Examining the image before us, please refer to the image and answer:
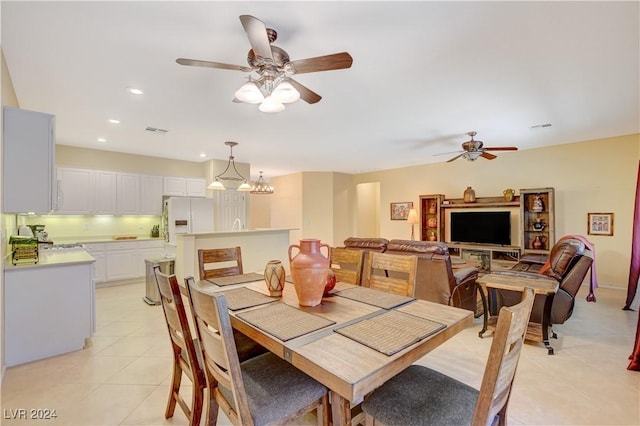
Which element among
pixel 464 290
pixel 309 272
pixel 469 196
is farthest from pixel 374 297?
pixel 469 196

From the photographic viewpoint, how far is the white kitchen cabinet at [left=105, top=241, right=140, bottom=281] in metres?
5.20

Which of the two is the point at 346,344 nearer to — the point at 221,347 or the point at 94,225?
the point at 221,347

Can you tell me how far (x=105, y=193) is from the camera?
5.39m

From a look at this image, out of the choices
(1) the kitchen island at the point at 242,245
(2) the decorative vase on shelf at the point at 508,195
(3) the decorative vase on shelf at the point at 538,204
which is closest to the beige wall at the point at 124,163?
(1) the kitchen island at the point at 242,245

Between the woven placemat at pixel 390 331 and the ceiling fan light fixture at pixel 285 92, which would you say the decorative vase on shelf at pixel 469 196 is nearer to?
the ceiling fan light fixture at pixel 285 92

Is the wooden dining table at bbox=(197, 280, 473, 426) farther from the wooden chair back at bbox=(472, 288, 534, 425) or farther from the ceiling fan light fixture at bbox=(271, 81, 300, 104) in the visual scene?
the ceiling fan light fixture at bbox=(271, 81, 300, 104)

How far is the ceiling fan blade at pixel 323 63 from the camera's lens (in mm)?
1763

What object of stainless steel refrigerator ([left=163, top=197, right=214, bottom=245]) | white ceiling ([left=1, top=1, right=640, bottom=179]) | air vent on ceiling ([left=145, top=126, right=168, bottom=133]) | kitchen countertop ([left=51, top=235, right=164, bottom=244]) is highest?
white ceiling ([left=1, top=1, right=640, bottom=179])

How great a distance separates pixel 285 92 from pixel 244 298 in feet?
4.60

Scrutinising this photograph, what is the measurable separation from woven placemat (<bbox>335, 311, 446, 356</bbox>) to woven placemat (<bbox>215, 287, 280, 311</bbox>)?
1.96 feet

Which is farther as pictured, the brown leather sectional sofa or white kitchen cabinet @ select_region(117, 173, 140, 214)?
white kitchen cabinet @ select_region(117, 173, 140, 214)

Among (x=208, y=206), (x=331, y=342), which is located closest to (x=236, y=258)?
(x=331, y=342)

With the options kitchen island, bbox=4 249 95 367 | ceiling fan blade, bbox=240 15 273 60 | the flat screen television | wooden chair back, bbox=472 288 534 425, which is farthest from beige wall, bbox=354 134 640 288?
kitchen island, bbox=4 249 95 367

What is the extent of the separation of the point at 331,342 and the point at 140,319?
3374 mm
